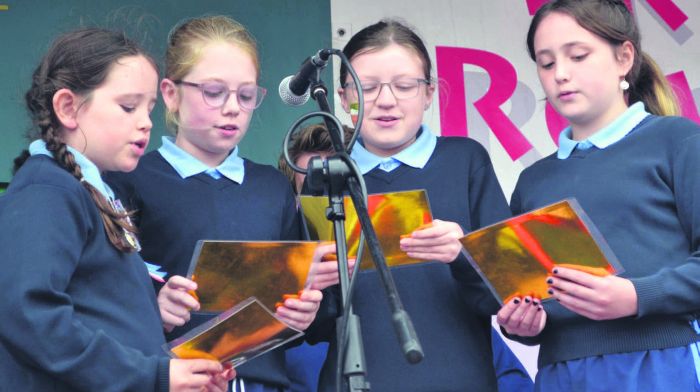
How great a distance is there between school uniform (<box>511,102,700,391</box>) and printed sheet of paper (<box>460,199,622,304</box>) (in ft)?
0.42

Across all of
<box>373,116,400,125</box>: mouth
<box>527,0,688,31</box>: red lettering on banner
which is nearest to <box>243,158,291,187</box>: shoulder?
<box>373,116,400,125</box>: mouth

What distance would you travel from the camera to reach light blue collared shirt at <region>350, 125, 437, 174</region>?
2533mm

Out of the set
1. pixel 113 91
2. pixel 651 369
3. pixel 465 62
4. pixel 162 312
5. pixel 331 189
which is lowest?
pixel 651 369

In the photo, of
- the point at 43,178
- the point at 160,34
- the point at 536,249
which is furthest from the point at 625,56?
the point at 160,34

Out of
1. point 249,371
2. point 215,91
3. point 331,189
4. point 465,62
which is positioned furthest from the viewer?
point 465,62

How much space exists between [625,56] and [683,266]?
0.56 m

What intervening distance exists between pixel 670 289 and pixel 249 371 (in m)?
0.87

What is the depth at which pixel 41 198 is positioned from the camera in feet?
6.21

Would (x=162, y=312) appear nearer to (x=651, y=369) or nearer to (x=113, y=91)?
(x=113, y=91)

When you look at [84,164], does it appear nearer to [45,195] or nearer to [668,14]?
[45,195]

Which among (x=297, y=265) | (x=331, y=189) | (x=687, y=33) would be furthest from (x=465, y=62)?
(x=331, y=189)

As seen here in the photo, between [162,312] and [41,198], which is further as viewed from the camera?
[162,312]

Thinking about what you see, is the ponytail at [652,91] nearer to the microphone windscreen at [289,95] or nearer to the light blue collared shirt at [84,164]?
the microphone windscreen at [289,95]

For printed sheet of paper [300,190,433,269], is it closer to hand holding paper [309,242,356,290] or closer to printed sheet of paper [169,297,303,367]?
hand holding paper [309,242,356,290]
